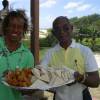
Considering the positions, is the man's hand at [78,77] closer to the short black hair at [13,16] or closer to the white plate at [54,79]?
the white plate at [54,79]

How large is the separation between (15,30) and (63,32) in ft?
1.34

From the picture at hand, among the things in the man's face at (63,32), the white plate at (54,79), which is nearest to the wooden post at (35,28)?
the man's face at (63,32)

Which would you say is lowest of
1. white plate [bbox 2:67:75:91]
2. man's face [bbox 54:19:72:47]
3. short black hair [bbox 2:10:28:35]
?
white plate [bbox 2:67:75:91]

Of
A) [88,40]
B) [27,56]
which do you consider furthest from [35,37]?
[88,40]

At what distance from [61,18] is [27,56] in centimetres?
45

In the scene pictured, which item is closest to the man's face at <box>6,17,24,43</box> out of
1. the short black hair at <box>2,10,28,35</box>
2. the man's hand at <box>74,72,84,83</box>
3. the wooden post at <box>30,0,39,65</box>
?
the short black hair at <box>2,10,28,35</box>

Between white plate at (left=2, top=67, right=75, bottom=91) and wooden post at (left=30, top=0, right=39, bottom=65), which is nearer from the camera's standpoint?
white plate at (left=2, top=67, right=75, bottom=91)

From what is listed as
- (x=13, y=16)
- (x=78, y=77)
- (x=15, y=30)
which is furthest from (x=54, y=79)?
(x=13, y=16)

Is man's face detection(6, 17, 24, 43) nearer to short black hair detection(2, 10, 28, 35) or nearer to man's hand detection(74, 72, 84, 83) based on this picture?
short black hair detection(2, 10, 28, 35)

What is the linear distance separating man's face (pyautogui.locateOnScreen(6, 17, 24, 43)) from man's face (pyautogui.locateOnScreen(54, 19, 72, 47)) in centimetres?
31

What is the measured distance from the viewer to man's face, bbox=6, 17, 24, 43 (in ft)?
12.8

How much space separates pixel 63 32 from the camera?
3893mm

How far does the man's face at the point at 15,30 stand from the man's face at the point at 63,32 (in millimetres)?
314

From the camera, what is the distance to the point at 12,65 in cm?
391
